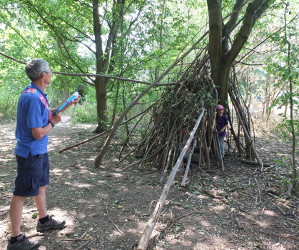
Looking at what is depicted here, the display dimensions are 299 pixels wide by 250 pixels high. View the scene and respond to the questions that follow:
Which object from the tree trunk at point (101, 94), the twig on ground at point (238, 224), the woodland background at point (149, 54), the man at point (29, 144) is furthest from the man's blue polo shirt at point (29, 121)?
the tree trunk at point (101, 94)

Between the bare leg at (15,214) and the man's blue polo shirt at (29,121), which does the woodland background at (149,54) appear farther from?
the bare leg at (15,214)

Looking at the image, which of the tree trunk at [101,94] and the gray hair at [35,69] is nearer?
the gray hair at [35,69]

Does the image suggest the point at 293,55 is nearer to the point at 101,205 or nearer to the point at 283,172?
the point at 283,172

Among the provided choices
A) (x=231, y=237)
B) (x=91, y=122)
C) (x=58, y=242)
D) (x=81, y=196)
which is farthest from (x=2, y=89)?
(x=231, y=237)

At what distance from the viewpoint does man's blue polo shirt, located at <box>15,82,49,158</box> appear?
204 cm

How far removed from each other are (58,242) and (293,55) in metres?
3.65

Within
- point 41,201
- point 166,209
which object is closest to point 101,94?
point 166,209

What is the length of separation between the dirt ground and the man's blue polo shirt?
0.91 meters

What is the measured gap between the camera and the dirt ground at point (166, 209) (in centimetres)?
238

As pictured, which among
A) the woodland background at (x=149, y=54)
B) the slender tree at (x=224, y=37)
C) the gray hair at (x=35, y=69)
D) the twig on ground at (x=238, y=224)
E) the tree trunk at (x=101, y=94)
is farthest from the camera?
the tree trunk at (x=101, y=94)

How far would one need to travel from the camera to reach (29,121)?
203 cm

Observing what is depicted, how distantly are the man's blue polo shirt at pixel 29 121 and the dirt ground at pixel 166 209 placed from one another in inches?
35.8

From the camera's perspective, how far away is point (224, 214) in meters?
2.95

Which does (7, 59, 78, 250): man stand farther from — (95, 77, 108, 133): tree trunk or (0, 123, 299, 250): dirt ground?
(95, 77, 108, 133): tree trunk
